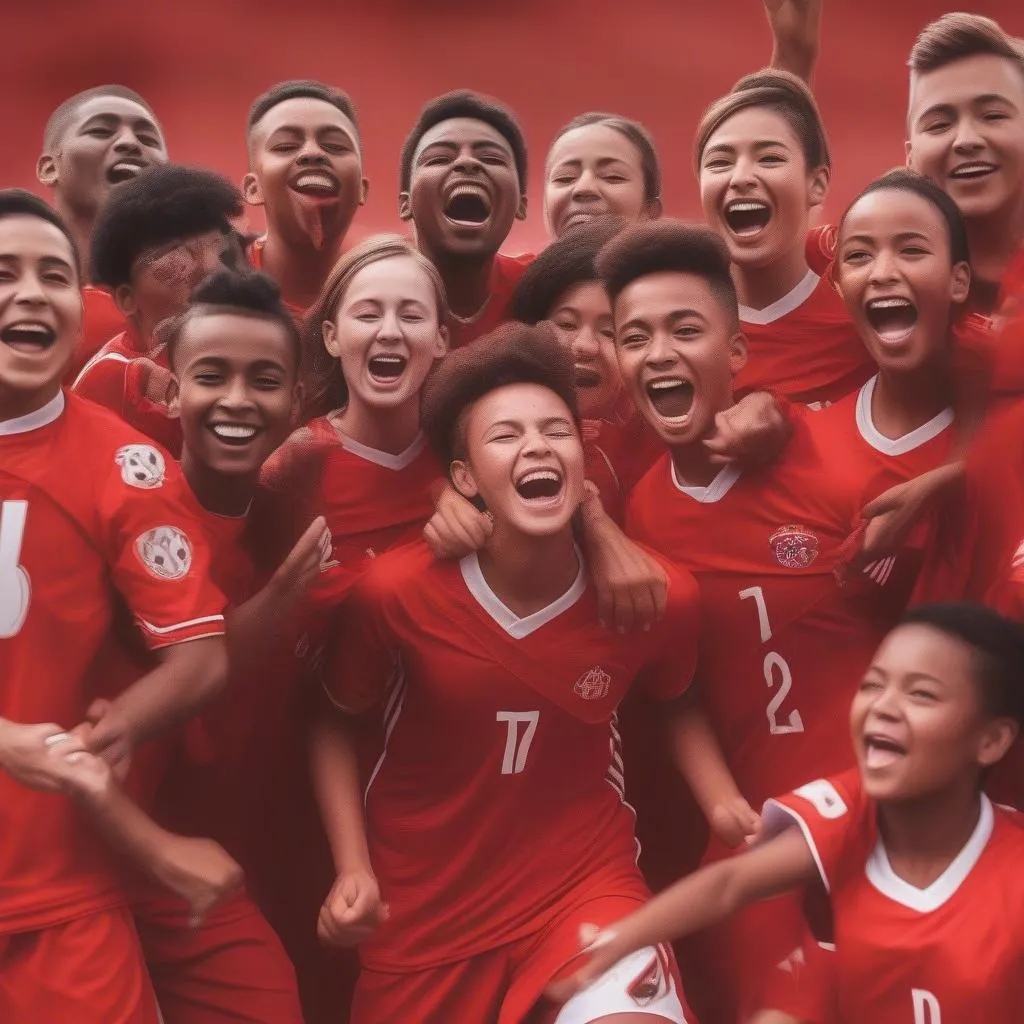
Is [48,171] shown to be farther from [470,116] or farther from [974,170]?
[974,170]

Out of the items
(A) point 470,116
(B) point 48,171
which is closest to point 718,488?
(A) point 470,116

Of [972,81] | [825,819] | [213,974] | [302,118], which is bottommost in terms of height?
[213,974]

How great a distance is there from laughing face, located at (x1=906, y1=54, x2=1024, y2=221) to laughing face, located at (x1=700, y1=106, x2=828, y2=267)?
25 centimetres

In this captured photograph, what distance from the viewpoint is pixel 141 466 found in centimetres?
253

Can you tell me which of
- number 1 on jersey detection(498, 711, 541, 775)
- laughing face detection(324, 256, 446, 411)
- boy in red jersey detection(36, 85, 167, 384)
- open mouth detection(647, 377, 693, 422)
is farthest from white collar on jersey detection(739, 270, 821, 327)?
boy in red jersey detection(36, 85, 167, 384)

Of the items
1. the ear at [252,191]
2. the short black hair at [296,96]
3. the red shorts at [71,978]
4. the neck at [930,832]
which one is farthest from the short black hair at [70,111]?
the neck at [930,832]

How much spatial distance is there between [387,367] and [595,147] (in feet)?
3.20

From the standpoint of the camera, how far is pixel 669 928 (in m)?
2.31

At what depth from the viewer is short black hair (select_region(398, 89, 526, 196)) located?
373 centimetres

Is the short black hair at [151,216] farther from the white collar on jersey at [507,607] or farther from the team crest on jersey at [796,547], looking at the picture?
the team crest on jersey at [796,547]

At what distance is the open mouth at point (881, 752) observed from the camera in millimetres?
2369

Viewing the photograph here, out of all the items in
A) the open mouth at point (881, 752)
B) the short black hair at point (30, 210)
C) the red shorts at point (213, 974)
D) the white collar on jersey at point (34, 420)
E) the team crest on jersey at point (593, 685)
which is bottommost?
the red shorts at point (213, 974)

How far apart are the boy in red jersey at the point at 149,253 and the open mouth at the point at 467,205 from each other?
509mm

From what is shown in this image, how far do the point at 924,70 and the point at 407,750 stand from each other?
5.53 feet
